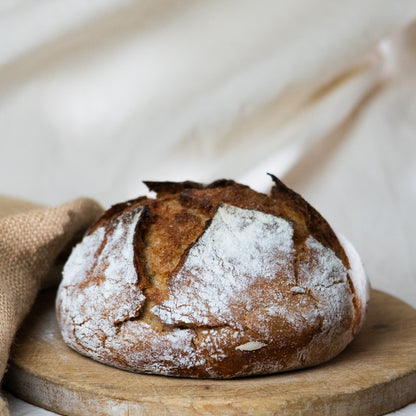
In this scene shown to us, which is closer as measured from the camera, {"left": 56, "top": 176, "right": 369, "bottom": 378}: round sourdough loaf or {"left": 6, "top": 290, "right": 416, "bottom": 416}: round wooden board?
{"left": 6, "top": 290, "right": 416, "bottom": 416}: round wooden board

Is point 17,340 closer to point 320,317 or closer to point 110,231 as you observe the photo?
point 110,231

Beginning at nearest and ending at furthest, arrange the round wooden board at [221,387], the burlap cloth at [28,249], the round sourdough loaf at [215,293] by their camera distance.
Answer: the round wooden board at [221,387]
the round sourdough loaf at [215,293]
the burlap cloth at [28,249]

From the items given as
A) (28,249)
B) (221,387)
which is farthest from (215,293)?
(28,249)

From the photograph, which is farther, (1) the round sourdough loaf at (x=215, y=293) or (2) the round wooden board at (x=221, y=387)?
(1) the round sourdough loaf at (x=215, y=293)

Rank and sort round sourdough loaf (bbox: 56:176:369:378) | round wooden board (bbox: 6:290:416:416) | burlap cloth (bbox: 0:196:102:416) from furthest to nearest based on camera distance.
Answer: burlap cloth (bbox: 0:196:102:416)
round sourdough loaf (bbox: 56:176:369:378)
round wooden board (bbox: 6:290:416:416)

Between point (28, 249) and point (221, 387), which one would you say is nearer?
point (221, 387)

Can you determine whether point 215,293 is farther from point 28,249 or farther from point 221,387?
point 28,249

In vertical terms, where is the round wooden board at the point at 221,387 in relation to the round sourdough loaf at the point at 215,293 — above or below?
below
